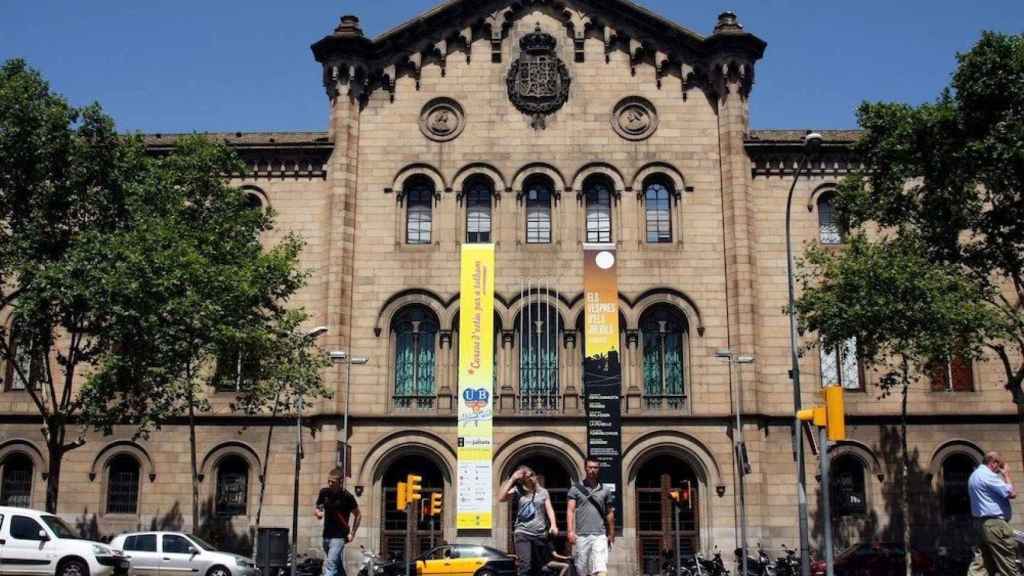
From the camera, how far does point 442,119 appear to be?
1497 inches

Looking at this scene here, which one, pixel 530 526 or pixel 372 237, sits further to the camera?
pixel 372 237

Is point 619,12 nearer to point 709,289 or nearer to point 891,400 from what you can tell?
point 709,289

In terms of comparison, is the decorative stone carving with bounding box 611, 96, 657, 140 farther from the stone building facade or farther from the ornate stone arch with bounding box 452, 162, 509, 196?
the ornate stone arch with bounding box 452, 162, 509, 196

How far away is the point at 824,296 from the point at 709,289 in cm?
612

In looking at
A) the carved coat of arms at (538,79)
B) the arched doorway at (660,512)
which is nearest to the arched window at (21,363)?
the carved coat of arms at (538,79)

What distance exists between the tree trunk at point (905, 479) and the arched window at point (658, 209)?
959 cm

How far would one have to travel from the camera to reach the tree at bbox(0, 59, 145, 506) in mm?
28250

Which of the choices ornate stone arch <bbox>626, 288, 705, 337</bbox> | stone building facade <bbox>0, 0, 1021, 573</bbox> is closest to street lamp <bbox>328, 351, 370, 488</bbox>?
stone building facade <bbox>0, 0, 1021, 573</bbox>

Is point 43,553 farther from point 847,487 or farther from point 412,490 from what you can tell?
point 847,487

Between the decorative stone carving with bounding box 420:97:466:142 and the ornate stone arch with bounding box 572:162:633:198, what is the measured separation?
4675mm

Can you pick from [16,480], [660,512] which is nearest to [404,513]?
[660,512]

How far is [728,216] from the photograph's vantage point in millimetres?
36219

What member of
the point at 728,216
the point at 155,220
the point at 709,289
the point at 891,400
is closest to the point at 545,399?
the point at 709,289

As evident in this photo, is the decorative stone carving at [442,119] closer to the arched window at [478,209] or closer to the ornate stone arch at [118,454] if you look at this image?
the arched window at [478,209]
